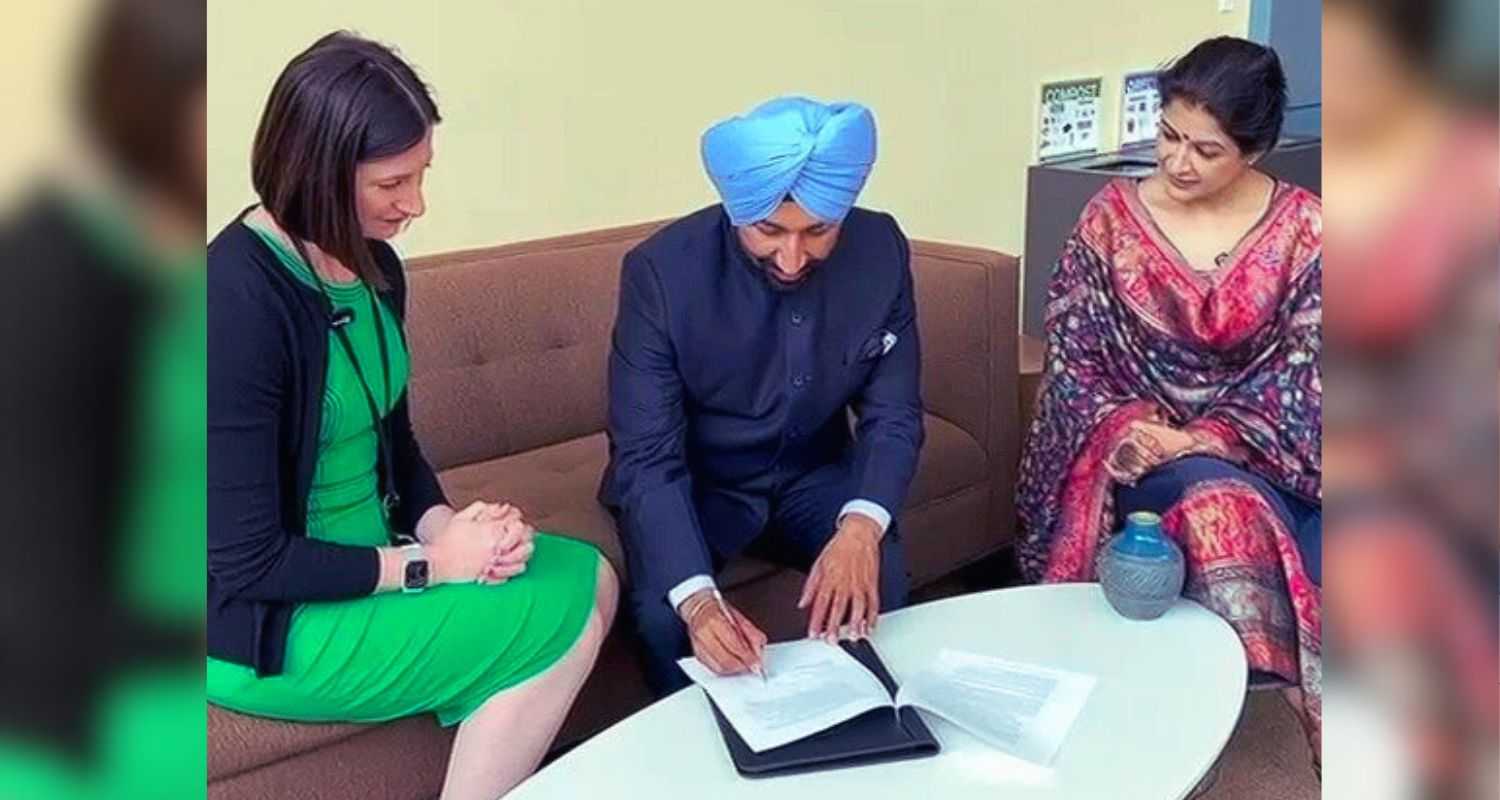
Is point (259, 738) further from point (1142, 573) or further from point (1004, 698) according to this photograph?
point (1142, 573)

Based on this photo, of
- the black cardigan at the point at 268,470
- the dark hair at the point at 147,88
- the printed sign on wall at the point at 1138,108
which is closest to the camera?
the dark hair at the point at 147,88

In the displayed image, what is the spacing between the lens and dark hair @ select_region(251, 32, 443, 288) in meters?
1.54

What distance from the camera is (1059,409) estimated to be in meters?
2.30

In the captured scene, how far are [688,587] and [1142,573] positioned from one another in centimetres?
53

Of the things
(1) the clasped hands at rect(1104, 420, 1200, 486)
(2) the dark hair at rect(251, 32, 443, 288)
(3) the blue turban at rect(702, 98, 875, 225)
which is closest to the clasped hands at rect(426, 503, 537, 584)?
(2) the dark hair at rect(251, 32, 443, 288)

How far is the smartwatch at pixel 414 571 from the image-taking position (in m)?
1.67

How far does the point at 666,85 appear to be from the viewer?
3.00 m

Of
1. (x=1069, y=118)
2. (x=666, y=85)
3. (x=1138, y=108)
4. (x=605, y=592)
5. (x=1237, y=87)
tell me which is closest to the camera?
(x=605, y=592)

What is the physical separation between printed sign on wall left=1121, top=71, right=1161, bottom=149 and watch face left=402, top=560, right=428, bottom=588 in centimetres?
298

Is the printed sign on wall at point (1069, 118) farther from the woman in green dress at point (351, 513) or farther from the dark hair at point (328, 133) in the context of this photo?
the dark hair at point (328, 133)

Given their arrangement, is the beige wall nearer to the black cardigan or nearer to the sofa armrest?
the black cardigan

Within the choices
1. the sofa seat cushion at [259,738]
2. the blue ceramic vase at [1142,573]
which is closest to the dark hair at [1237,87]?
the blue ceramic vase at [1142,573]

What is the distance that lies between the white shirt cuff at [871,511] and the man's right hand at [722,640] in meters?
0.29

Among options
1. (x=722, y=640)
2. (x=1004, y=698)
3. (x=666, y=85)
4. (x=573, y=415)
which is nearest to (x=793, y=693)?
(x=722, y=640)
